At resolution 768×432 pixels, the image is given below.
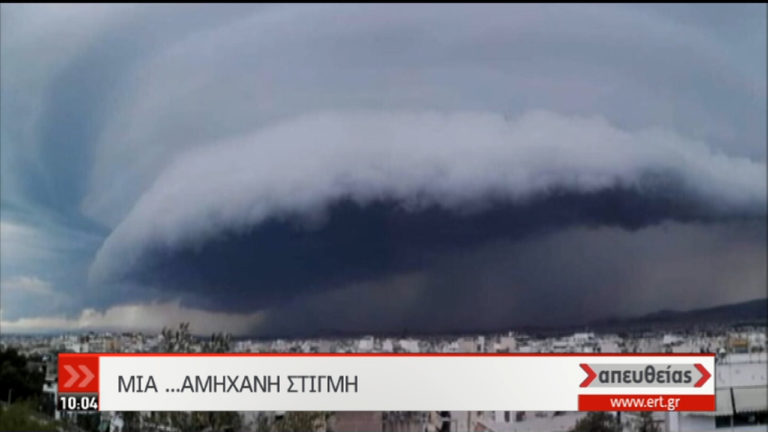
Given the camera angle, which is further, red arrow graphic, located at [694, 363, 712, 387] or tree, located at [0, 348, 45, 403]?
tree, located at [0, 348, 45, 403]

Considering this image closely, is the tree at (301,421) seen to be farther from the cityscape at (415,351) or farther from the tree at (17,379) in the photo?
the tree at (17,379)

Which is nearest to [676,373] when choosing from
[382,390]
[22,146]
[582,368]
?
[582,368]

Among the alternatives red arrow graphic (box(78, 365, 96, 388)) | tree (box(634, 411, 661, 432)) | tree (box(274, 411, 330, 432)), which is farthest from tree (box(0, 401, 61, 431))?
tree (box(634, 411, 661, 432))

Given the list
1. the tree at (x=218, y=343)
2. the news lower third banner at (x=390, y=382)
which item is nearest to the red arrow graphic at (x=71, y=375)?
the news lower third banner at (x=390, y=382)

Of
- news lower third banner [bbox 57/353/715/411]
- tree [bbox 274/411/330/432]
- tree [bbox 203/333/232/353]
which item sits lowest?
tree [bbox 274/411/330/432]

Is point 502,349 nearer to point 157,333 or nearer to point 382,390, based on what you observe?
point 382,390

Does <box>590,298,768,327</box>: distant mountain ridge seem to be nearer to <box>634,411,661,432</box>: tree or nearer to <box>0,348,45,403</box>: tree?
<box>634,411,661,432</box>: tree
